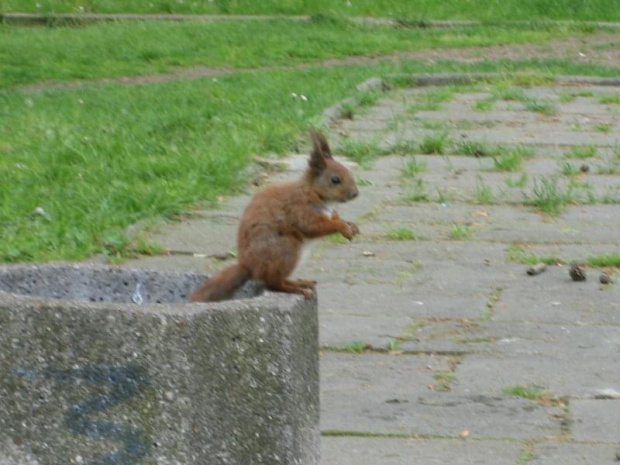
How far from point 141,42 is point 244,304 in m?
13.1

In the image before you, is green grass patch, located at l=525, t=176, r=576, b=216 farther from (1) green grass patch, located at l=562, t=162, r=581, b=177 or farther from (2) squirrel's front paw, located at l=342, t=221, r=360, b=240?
(2) squirrel's front paw, located at l=342, t=221, r=360, b=240

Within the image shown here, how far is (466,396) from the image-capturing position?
474 centimetres

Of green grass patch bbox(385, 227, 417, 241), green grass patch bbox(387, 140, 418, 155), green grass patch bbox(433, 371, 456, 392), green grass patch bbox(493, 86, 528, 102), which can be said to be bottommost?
green grass patch bbox(493, 86, 528, 102)

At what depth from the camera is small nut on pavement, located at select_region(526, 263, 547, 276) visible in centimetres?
643

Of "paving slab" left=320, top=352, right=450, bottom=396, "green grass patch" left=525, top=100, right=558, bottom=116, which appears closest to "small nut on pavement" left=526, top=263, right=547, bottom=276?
"paving slab" left=320, top=352, right=450, bottom=396

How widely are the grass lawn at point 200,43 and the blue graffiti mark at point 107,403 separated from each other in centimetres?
1065

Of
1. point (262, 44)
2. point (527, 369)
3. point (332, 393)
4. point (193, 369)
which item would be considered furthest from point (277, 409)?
point (262, 44)

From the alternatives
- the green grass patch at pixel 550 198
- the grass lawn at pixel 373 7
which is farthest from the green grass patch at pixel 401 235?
the grass lawn at pixel 373 7

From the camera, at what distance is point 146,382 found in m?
3.30

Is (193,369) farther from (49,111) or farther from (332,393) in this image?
(49,111)

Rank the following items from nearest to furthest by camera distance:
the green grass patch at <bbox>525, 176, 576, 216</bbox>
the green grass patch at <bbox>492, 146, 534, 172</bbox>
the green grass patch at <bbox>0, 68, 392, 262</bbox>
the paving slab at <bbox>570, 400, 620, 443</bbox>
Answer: the paving slab at <bbox>570, 400, 620, 443</bbox> < the green grass patch at <bbox>0, 68, 392, 262</bbox> < the green grass patch at <bbox>525, 176, 576, 216</bbox> < the green grass patch at <bbox>492, 146, 534, 172</bbox>

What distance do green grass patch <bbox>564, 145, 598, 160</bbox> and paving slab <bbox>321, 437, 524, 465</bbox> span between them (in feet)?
17.0

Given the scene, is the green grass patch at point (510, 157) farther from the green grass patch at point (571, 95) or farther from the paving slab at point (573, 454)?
the paving slab at point (573, 454)

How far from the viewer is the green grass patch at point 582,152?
9.20 meters
